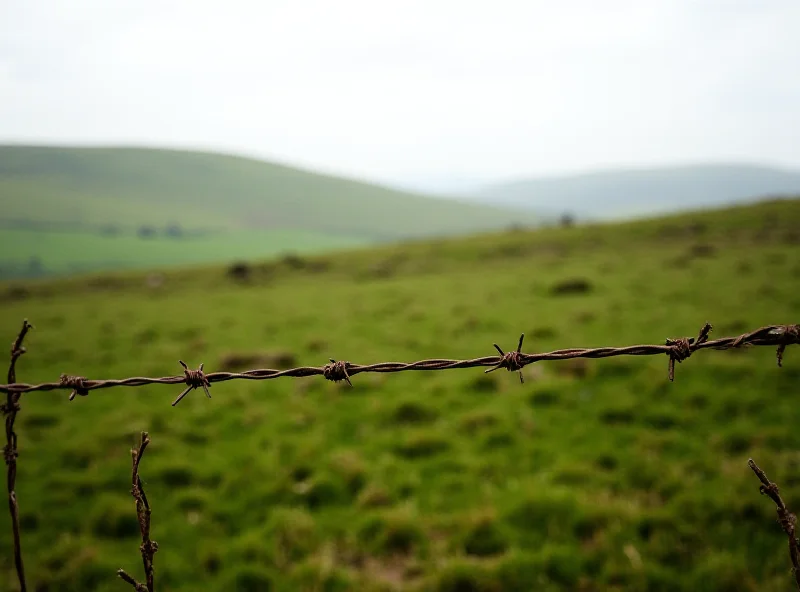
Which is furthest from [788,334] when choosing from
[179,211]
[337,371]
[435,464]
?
[179,211]

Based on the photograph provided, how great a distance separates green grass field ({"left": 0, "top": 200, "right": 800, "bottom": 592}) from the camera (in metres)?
4.25

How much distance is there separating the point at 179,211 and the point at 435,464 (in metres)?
109

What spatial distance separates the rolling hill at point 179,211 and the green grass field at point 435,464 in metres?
45.6

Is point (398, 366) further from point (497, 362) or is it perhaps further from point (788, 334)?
point (788, 334)

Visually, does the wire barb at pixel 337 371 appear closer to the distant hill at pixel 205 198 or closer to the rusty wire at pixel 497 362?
the rusty wire at pixel 497 362

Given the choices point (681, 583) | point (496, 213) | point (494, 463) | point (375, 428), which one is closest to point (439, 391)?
point (375, 428)

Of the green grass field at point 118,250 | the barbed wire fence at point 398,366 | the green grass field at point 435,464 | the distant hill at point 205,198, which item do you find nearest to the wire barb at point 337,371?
the barbed wire fence at point 398,366

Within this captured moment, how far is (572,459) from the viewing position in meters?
5.80

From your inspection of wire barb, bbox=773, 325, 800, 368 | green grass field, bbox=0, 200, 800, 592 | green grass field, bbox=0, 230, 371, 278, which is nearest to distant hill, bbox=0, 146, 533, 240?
green grass field, bbox=0, 230, 371, 278

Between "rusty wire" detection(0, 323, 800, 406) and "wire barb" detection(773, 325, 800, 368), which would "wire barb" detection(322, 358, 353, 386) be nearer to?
"rusty wire" detection(0, 323, 800, 406)

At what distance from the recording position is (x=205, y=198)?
381ft

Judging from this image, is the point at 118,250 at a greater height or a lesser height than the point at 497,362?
greater

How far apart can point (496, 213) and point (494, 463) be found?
150175mm

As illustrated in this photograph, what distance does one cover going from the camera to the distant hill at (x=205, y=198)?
81.9 m
